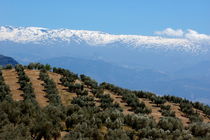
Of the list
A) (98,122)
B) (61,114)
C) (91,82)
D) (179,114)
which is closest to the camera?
(98,122)

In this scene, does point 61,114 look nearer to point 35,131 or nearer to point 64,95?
point 35,131

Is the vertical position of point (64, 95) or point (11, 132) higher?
point (11, 132)

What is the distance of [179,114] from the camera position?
3331cm

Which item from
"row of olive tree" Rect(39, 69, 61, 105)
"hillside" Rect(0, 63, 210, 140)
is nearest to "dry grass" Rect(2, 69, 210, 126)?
"hillside" Rect(0, 63, 210, 140)

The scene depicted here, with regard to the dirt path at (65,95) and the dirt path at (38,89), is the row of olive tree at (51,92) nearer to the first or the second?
the dirt path at (38,89)

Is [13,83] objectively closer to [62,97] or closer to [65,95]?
[65,95]

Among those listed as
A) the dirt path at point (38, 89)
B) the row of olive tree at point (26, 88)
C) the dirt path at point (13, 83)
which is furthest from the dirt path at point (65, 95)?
the dirt path at point (13, 83)

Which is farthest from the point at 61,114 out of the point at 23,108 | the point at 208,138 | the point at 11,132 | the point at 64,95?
the point at 64,95

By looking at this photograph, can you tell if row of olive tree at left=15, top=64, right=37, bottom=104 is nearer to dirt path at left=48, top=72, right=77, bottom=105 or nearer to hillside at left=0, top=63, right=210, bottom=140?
hillside at left=0, top=63, right=210, bottom=140

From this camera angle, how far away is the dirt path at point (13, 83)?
101ft

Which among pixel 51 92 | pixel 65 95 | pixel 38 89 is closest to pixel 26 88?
pixel 38 89

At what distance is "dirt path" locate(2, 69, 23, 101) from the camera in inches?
1214

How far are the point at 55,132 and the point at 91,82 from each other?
26.7 m

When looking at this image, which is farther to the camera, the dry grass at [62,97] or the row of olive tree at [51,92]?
the dry grass at [62,97]
